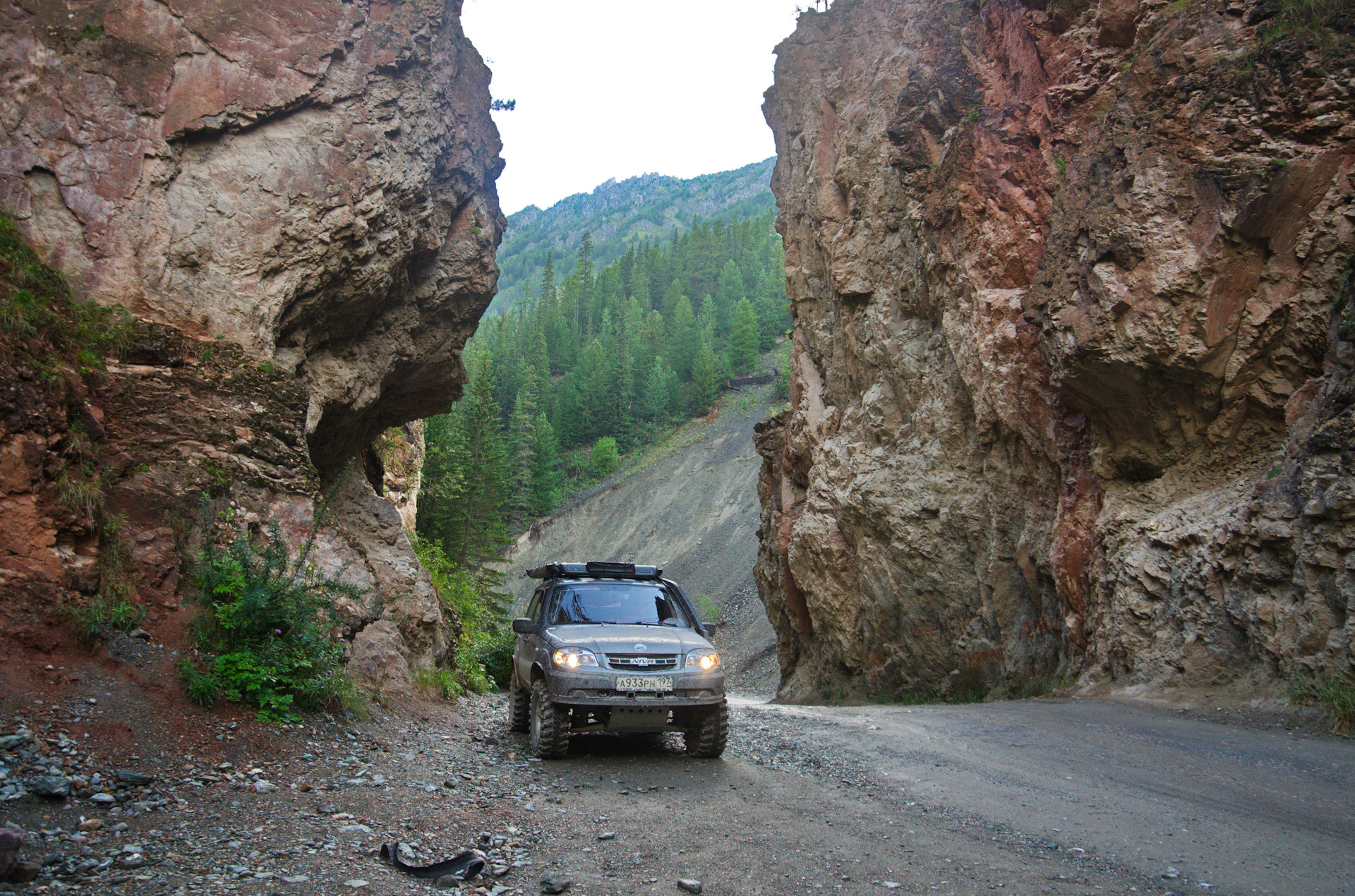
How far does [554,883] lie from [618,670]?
10.4 feet

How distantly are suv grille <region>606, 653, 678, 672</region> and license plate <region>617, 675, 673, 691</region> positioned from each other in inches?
3.8

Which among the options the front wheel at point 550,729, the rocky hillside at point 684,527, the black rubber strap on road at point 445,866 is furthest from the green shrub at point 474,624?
the rocky hillside at point 684,527

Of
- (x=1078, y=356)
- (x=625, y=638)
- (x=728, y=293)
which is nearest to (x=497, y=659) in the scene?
(x=625, y=638)

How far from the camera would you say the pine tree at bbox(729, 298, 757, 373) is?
88562 millimetres

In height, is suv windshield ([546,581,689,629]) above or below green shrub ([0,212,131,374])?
below

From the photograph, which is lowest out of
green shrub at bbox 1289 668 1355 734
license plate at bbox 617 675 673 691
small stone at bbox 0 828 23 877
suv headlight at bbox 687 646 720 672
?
green shrub at bbox 1289 668 1355 734

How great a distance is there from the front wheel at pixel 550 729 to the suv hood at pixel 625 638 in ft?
1.71

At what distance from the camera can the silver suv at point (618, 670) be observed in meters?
7.09

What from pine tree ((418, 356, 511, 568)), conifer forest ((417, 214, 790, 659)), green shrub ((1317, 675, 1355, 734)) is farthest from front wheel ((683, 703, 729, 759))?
pine tree ((418, 356, 511, 568))

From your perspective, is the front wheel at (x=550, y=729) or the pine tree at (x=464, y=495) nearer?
the front wheel at (x=550, y=729)

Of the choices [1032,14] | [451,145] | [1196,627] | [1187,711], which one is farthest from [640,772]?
[1032,14]

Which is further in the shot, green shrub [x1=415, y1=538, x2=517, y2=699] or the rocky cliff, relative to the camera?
green shrub [x1=415, y1=538, x2=517, y2=699]

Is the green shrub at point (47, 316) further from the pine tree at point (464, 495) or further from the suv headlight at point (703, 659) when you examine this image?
the pine tree at point (464, 495)

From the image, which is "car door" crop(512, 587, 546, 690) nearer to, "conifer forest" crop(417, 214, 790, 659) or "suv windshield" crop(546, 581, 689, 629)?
"suv windshield" crop(546, 581, 689, 629)
